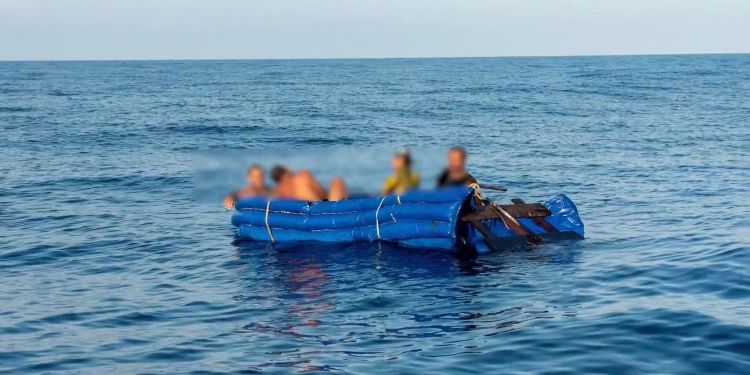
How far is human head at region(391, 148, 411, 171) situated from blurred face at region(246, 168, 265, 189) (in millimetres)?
2589

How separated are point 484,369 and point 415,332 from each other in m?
1.56

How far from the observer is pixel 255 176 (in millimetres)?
17188

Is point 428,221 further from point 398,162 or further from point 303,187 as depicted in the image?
point 303,187

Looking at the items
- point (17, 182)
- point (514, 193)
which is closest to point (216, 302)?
point (514, 193)

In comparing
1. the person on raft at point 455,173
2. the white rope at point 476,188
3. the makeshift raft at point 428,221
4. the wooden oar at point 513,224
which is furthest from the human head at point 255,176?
the wooden oar at point 513,224

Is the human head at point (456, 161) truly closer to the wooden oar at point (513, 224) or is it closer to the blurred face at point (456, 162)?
the blurred face at point (456, 162)

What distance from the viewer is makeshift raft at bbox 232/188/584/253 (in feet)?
49.5

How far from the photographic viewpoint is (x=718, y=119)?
123ft

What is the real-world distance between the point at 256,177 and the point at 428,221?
3.66 m

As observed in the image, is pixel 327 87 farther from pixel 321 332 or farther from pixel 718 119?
pixel 321 332

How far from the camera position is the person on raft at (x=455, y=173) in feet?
51.3

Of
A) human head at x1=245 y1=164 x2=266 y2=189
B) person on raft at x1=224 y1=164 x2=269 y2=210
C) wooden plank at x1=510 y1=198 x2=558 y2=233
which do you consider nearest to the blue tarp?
person on raft at x1=224 y1=164 x2=269 y2=210

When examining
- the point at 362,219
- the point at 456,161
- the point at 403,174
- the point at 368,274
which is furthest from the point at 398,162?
the point at 368,274

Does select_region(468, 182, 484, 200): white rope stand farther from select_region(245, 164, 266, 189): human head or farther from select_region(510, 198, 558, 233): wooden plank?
select_region(245, 164, 266, 189): human head
